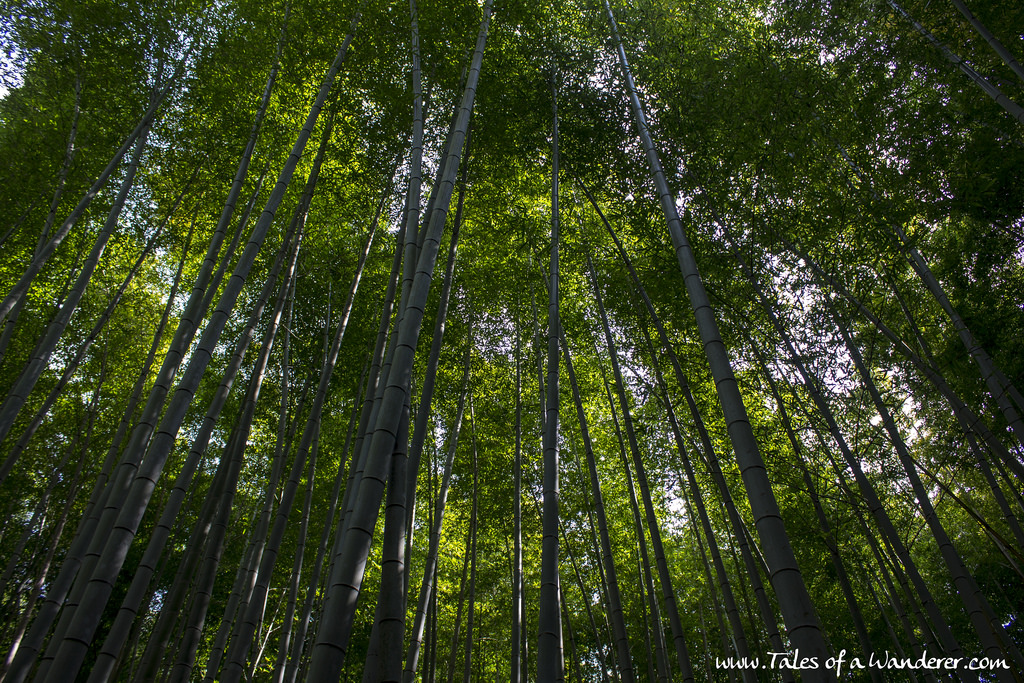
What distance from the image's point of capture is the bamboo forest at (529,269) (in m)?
3.06

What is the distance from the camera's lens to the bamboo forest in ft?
10.1

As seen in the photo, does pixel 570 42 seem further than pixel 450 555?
No

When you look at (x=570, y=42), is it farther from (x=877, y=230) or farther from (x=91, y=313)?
(x=91, y=313)

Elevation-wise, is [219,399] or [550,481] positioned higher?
[219,399]

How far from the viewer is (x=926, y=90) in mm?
4172

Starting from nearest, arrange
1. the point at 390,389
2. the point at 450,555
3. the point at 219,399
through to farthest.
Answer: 1. the point at 390,389
2. the point at 219,399
3. the point at 450,555

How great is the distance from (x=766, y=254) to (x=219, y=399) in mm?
4410

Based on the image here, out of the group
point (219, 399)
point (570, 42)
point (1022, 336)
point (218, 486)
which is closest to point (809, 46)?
point (570, 42)

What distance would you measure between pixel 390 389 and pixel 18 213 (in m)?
5.83

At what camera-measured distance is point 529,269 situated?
20.2ft

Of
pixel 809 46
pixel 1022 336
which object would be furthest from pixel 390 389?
pixel 1022 336

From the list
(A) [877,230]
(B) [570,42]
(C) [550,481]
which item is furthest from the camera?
(B) [570,42]

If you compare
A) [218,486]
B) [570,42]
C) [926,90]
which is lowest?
[218,486]

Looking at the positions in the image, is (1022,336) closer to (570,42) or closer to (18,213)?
(570,42)
